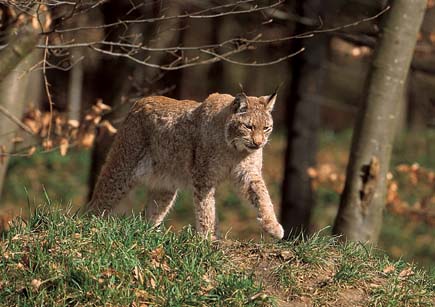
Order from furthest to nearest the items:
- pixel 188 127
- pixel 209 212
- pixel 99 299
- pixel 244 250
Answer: pixel 188 127 < pixel 209 212 < pixel 244 250 < pixel 99 299

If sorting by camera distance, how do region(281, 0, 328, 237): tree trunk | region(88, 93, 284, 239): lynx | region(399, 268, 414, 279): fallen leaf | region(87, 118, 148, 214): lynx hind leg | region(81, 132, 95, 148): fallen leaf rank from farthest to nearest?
region(281, 0, 328, 237): tree trunk → region(81, 132, 95, 148): fallen leaf → region(87, 118, 148, 214): lynx hind leg → region(88, 93, 284, 239): lynx → region(399, 268, 414, 279): fallen leaf

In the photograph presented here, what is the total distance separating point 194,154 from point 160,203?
2.85 feet

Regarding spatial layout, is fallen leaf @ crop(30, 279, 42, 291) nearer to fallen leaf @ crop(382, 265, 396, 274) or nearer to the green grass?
fallen leaf @ crop(382, 265, 396, 274)

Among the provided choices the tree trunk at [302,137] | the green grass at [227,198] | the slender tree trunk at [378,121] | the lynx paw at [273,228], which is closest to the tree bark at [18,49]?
the lynx paw at [273,228]

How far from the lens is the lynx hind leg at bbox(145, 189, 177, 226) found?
25.5ft

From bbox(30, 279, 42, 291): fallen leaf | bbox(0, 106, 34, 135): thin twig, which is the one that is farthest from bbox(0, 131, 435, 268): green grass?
bbox(30, 279, 42, 291): fallen leaf

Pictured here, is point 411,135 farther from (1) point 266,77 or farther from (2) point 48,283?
(2) point 48,283

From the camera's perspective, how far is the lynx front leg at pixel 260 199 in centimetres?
640

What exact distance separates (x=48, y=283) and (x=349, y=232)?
369 centimetres

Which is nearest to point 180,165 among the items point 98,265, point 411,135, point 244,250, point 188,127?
point 188,127

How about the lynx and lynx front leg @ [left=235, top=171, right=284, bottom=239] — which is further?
the lynx

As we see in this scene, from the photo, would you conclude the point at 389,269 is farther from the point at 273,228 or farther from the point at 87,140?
the point at 87,140

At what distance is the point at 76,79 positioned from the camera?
62.4 ft

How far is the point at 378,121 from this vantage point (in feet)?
26.5
